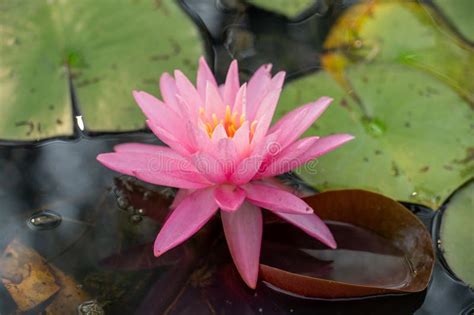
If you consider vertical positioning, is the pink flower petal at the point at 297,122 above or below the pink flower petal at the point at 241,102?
below

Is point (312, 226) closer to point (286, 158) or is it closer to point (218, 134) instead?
point (286, 158)

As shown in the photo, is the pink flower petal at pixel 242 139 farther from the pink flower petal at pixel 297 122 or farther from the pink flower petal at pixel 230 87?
the pink flower petal at pixel 230 87

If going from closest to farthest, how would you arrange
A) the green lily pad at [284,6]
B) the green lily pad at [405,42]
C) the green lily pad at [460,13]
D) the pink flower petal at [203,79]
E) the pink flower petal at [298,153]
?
1. the pink flower petal at [298,153]
2. the pink flower petal at [203,79]
3. the green lily pad at [405,42]
4. the green lily pad at [460,13]
5. the green lily pad at [284,6]

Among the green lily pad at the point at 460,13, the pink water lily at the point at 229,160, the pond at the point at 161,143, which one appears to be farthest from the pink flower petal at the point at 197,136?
the green lily pad at the point at 460,13

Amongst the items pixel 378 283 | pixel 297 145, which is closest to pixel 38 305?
pixel 297 145

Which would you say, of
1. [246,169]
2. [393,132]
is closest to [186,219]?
[246,169]

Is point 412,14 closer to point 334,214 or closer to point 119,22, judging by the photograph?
point 334,214
